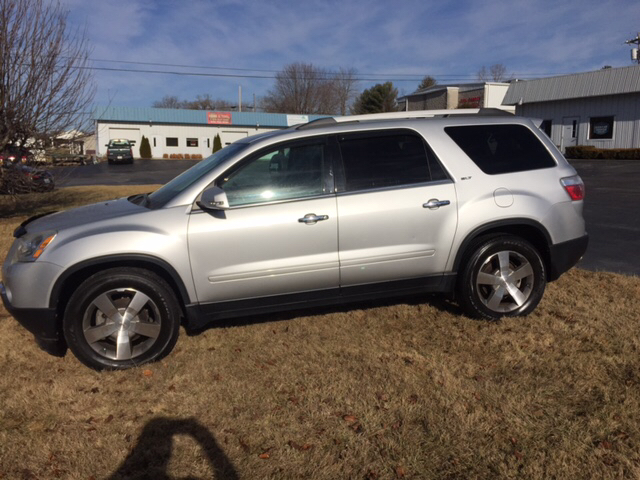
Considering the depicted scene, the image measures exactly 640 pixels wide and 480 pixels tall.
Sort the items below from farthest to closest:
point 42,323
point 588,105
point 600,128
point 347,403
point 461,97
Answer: point 461,97, point 588,105, point 600,128, point 42,323, point 347,403

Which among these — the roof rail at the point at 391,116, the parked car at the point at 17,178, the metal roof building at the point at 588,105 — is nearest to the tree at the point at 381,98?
the metal roof building at the point at 588,105

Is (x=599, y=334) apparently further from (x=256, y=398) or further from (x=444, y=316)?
(x=256, y=398)

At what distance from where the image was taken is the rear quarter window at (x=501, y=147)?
4633 millimetres

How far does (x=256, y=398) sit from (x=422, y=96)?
55.4m

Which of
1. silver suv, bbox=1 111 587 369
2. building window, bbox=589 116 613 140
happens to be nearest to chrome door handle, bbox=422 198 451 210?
silver suv, bbox=1 111 587 369

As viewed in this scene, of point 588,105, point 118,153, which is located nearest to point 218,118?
point 118,153

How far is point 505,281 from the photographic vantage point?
183 inches

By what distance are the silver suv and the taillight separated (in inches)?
0.6

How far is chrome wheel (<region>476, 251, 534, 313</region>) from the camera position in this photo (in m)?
4.61

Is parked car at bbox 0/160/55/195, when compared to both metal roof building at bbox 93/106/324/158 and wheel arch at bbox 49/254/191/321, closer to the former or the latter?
wheel arch at bbox 49/254/191/321

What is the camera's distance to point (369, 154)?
4.42 m

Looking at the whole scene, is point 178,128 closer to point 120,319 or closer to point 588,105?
point 588,105

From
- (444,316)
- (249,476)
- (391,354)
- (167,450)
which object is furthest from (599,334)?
(167,450)

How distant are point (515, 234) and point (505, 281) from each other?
1.50 ft
